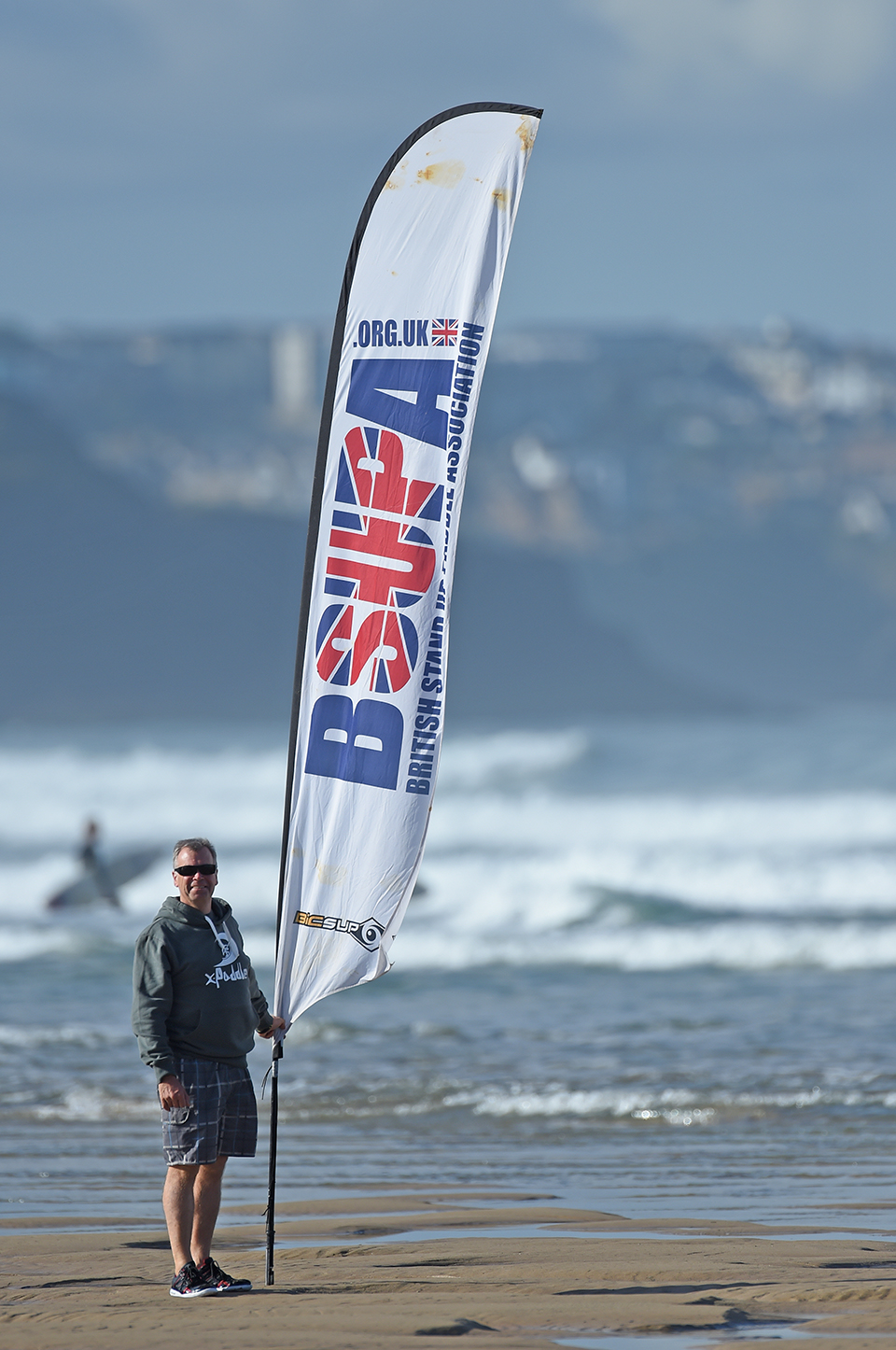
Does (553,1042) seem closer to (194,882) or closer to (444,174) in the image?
(194,882)

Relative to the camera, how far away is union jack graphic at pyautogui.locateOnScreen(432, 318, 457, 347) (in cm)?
553

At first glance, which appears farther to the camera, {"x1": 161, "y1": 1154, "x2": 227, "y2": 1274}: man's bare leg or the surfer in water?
the surfer in water

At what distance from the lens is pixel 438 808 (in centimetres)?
4009

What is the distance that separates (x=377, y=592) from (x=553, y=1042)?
7.02 m

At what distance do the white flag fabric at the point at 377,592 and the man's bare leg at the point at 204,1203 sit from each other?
513mm

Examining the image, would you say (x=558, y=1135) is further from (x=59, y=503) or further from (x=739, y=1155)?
(x=59, y=503)

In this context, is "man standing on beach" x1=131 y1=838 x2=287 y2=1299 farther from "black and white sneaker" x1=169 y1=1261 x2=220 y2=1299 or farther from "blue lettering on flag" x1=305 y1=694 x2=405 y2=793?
"blue lettering on flag" x1=305 y1=694 x2=405 y2=793

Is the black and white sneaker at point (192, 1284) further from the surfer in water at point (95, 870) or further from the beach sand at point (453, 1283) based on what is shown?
the surfer in water at point (95, 870)

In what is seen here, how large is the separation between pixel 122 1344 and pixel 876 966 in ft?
40.5

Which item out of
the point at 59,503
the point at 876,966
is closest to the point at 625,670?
the point at 59,503

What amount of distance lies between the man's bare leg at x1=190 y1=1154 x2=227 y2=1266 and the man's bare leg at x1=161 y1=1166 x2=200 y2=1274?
0.07ft

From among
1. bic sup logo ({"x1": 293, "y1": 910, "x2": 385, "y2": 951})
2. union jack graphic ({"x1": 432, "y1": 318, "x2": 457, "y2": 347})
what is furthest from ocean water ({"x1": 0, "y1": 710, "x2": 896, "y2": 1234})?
union jack graphic ({"x1": 432, "y1": 318, "x2": 457, "y2": 347})

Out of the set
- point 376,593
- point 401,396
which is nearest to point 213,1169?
point 376,593

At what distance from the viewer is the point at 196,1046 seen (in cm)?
512
